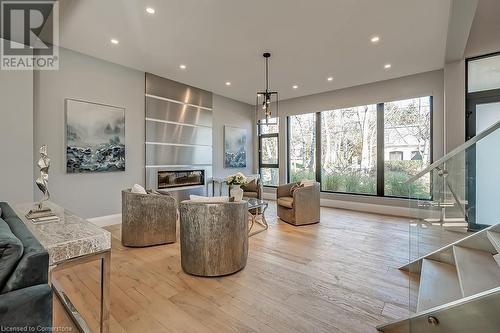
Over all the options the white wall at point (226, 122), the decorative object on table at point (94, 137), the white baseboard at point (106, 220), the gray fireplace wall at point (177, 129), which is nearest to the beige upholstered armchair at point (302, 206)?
the gray fireplace wall at point (177, 129)

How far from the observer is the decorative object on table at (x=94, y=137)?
4.03 metres

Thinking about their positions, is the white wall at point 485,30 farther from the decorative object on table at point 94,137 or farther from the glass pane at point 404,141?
the decorative object on table at point 94,137

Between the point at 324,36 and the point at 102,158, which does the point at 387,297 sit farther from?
the point at 102,158

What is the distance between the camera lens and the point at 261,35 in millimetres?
3535

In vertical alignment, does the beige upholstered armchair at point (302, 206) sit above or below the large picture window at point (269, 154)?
below

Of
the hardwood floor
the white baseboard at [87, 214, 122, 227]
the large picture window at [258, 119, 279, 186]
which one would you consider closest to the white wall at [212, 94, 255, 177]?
the large picture window at [258, 119, 279, 186]

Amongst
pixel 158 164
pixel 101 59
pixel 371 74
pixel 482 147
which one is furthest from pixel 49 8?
A: pixel 371 74

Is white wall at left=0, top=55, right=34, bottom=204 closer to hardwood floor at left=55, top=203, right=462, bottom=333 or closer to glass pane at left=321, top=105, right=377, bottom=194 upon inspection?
hardwood floor at left=55, top=203, right=462, bottom=333

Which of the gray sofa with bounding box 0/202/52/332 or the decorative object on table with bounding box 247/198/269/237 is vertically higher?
the gray sofa with bounding box 0/202/52/332

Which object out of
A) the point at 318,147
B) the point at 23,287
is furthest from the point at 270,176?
the point at 23,287

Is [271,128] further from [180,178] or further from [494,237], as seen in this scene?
[494,237]

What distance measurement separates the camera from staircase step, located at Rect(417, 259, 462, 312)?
1.82 meters

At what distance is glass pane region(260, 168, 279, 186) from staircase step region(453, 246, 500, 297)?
557cm

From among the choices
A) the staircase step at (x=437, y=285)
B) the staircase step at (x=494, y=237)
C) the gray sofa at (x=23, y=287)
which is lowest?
the staircase step at (x=437, y=285)
